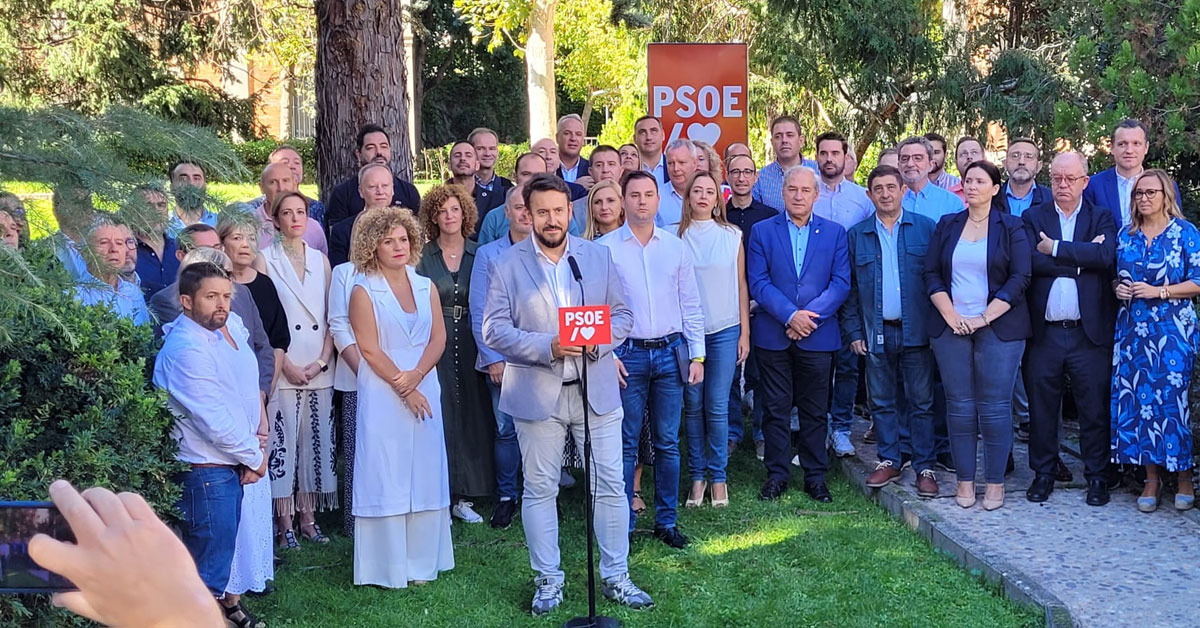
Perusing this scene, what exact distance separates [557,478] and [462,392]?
5.65ft

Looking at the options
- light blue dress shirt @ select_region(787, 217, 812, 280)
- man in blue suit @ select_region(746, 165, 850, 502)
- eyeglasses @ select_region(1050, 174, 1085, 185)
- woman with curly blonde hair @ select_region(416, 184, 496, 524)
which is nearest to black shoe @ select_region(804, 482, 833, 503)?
man in blue suit @ select_region(746, 165, 850, 502)

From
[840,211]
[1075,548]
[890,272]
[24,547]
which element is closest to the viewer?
[24,547]

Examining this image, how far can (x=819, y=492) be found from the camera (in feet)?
26.5

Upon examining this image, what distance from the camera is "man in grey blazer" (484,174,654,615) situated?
6121mm

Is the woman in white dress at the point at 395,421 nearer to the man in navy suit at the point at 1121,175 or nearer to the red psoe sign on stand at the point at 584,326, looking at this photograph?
the red psoe sign on stand at the point at 584,326

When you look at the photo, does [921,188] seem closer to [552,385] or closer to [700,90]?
[700,90]

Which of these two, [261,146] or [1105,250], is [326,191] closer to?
[1105,250]

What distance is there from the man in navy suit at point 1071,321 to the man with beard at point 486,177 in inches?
146

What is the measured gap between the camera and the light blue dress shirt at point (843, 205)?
8930mm

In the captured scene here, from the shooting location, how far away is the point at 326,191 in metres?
9.73

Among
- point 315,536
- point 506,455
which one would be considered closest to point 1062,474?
point 506,455

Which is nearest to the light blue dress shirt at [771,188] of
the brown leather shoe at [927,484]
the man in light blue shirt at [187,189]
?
the brown leather shoe at [927,484]

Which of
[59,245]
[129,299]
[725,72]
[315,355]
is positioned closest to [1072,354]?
[725,72]

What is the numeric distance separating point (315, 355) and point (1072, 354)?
15.2 ft
